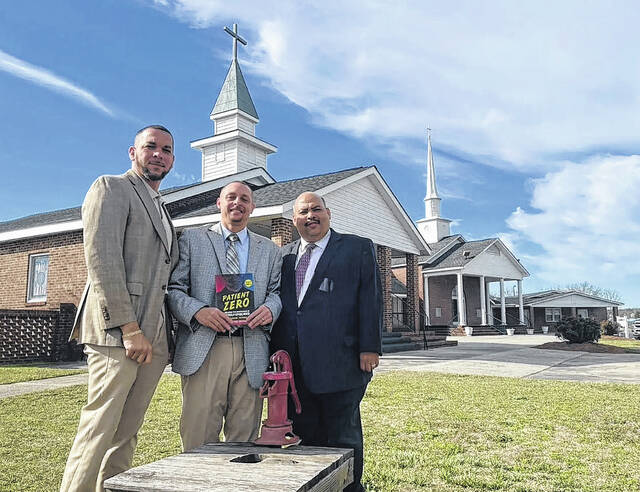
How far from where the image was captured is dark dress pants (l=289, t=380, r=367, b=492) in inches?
120

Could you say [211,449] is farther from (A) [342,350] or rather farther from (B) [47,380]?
(B) [47,380]

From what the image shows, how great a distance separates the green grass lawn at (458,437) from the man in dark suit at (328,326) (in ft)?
2.54

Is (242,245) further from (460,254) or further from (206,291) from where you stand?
(460,254)

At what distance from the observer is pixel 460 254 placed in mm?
31109

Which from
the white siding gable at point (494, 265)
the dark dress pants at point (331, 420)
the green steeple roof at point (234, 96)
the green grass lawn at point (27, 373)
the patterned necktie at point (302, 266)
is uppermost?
the green steeple roof at point (234, 96)

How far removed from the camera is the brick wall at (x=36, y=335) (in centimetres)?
1202

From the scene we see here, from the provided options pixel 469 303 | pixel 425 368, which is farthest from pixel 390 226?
pixel 469 303

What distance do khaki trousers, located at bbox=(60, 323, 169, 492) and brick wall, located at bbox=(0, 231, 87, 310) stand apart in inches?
474

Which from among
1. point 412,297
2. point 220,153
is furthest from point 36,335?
point 412,297

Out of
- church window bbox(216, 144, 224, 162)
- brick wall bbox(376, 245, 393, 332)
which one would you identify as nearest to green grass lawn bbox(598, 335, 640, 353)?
brick wall bbox(376, 245, 393, 332)

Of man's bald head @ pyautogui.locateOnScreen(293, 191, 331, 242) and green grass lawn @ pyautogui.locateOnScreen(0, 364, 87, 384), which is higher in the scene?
man's bald head @ pyautogui.locateOnScreen(293, 191, 331, 242)

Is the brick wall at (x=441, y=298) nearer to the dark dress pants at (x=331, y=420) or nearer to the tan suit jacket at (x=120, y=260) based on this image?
the dark dress pants at (x=331, y=420)

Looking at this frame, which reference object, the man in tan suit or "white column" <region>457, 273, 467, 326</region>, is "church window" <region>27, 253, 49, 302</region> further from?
"white column" <region>457, 273, 467, 326</region>

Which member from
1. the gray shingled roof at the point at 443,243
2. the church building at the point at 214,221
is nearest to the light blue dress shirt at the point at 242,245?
the church building at the point at 214,221
